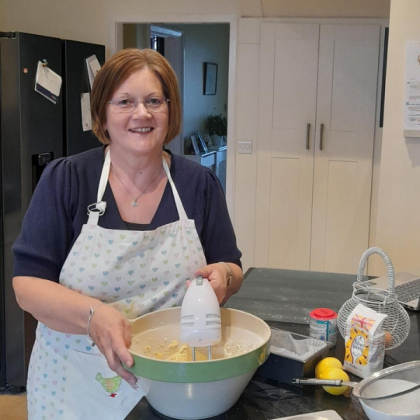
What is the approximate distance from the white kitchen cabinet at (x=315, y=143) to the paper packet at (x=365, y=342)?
2.65 metres

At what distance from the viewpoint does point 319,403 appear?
1.21 metres

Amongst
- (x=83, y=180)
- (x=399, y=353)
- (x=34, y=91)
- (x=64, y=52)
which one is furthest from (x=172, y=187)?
(x=64, y=52)

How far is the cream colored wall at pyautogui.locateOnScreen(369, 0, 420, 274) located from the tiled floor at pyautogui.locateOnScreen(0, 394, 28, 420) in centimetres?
187

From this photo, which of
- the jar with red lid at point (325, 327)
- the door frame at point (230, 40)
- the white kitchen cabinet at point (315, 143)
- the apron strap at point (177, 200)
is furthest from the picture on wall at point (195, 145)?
the jar with red lid at point (325, 327)

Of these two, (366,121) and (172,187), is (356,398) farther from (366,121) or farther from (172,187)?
(366,121)

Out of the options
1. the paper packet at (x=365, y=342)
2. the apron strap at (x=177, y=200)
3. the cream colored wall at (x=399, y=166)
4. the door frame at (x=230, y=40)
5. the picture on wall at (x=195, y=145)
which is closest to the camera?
the paper packet at (x=365, y=342)

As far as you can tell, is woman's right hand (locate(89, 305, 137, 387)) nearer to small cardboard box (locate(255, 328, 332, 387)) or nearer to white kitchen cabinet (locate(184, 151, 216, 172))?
small cardboard box (locate(255, 328, 332, 387))

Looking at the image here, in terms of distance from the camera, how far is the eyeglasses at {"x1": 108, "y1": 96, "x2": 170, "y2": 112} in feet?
4.61

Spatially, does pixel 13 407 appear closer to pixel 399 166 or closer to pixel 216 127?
pixel 399 166

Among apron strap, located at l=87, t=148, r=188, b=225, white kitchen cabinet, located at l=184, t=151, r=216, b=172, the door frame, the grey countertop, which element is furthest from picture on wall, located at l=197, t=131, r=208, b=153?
apron strap, located at l=87, t=148, r=188, b=225

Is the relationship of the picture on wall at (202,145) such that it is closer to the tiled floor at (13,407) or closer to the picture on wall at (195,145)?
the picture on wall at (195,145)

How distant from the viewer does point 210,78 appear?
21.5 feet

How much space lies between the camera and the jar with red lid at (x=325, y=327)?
145 cm

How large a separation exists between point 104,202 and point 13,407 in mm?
1825
